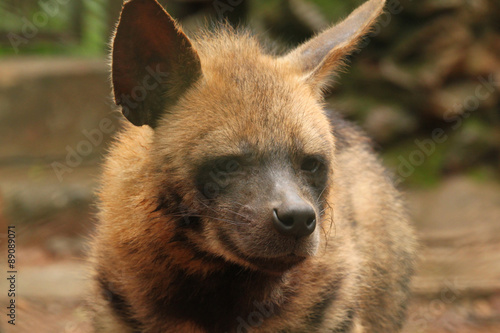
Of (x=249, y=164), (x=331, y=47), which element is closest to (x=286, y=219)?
(x=249, y=164)

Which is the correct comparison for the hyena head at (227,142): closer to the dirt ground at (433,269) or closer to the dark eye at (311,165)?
the dark eye at (311,165)

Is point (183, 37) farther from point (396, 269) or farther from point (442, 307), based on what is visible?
point (442, 307)

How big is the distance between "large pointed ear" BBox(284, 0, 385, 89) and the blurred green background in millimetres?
4154

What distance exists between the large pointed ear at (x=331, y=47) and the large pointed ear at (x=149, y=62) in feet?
2.85

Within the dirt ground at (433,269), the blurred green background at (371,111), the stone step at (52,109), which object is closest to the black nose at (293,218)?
the dirt ground at (433,269)

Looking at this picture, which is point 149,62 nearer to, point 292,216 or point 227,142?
point 227,142

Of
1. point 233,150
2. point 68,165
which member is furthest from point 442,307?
point 68,165

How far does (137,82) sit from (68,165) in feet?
18.4

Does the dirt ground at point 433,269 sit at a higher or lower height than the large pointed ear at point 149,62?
lower

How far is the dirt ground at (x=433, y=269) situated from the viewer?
663 centimetres

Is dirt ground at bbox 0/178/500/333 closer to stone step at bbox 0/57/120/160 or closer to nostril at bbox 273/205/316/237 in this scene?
stone step at bbox 0/57/120/160

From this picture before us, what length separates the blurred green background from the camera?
859 centimetres

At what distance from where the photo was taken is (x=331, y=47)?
423cm

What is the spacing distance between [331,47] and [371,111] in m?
5.06
